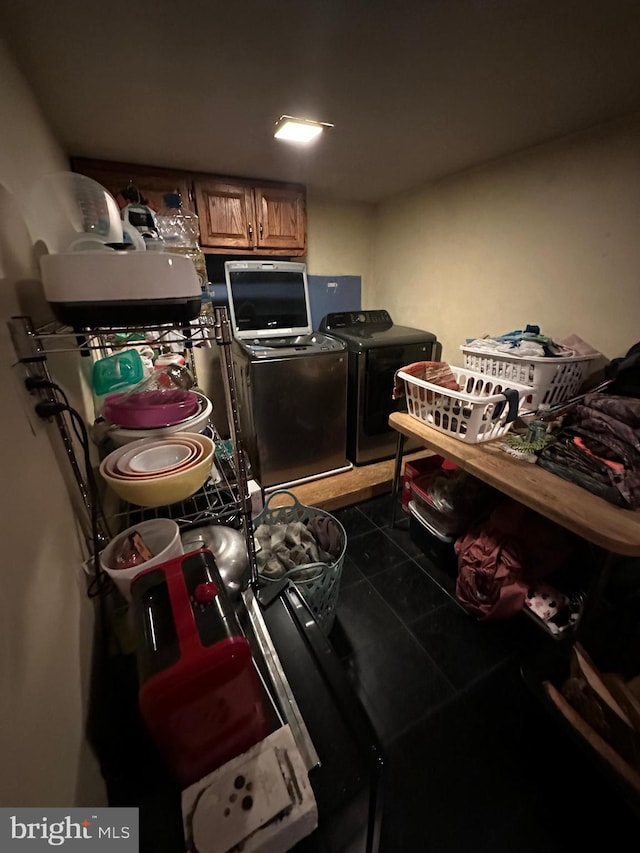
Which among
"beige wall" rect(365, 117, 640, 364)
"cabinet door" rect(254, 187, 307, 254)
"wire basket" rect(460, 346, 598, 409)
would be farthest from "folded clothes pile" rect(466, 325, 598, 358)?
"cabinet door" rect(254, 187, 307, 254)

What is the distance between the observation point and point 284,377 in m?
1.91

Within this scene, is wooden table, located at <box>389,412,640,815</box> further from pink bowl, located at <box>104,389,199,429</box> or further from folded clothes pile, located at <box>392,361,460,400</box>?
pink bowl, located at <box>104,389,199,429</box>

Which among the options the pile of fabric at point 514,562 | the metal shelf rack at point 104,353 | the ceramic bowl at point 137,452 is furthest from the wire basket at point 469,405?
the ceramic bowl at point 137,452

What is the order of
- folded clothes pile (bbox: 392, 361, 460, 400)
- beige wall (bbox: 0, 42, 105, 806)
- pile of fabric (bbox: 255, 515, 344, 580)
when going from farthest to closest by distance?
folded clothes pile (bbox: 392, 361, 460, 400) < pile of fabric (bbox: 255, 515, 344, 580) < beige wall (bbox: 0, 42, 105, 806)

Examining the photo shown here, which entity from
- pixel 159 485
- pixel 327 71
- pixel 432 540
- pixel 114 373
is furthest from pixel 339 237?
pixel 159 485

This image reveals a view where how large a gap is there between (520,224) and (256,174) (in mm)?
1563

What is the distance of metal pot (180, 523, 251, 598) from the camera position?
35.2 inches

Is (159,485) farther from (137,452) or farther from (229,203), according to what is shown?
(229,203)

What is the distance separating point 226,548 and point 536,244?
2.06 metres

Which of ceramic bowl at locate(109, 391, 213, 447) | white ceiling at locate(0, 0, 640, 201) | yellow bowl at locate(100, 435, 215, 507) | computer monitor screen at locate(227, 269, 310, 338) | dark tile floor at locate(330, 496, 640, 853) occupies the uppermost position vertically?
white ceiling at locate(0, 0, 640, 201)

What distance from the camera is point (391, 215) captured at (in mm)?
2545

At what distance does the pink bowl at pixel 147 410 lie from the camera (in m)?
0.80

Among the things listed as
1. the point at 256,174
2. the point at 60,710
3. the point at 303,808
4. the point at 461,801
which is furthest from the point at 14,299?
the point at 256,174

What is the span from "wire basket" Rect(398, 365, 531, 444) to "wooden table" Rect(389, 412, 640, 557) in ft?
0.16
